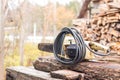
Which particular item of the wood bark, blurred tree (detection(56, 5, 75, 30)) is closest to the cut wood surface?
the wood bark

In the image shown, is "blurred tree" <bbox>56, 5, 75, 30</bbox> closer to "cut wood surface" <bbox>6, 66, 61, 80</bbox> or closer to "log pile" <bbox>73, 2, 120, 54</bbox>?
"log pile" <bbox>73, 2, 120, 54</bbox>

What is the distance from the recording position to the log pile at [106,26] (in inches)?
173

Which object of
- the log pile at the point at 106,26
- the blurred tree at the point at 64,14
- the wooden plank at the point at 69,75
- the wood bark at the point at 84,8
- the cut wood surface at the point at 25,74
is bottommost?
the cut wood surface at the point at 25,74

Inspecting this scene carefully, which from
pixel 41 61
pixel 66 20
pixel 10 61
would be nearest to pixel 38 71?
pixel 41 61

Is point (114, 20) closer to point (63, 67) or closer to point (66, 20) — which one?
point (63, 67)

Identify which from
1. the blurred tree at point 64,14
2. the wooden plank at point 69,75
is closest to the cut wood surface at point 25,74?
the wooden plank at point 69,75

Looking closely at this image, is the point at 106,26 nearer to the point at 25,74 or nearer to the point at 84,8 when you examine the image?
the point at 84,8

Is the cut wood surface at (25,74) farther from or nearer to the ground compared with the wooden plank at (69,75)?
nearer to the ground

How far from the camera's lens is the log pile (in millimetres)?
4395

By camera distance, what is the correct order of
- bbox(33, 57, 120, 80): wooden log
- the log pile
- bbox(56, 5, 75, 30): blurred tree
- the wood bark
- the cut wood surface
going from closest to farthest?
1. bbox(33, 57, 120, 80): wooden log
2. the cut wood surface
3. the log pile
4. the wood bark
5. bbox(56, 5, 75, 30): blurred tree

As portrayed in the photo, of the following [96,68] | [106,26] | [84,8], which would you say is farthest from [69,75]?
[84,8]

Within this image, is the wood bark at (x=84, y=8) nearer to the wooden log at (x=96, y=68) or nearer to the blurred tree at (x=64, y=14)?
the wooden log at (x=96, y=68)

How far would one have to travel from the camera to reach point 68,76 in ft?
5.41

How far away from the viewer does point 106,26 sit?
4.60 meters
